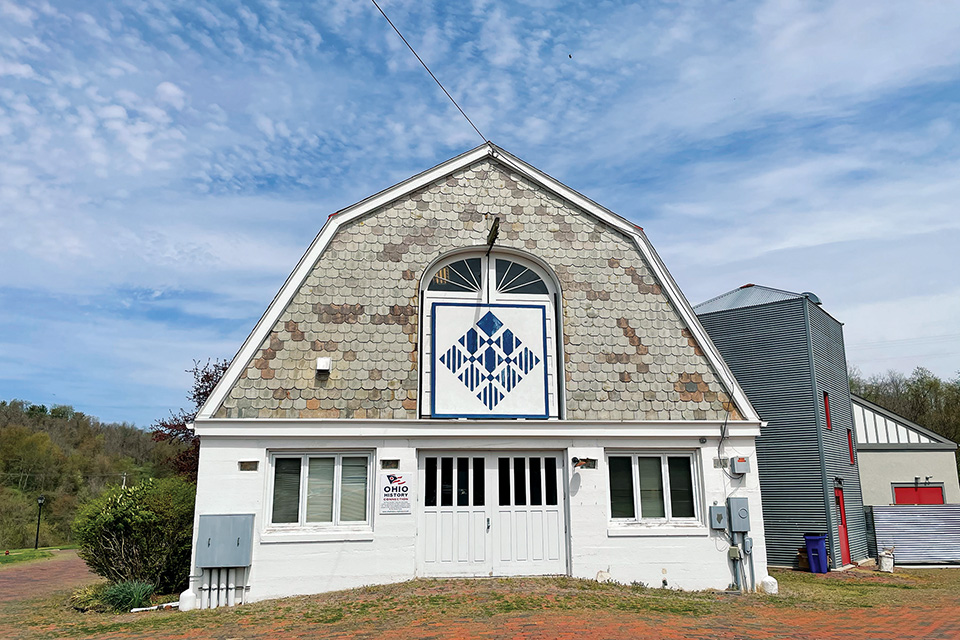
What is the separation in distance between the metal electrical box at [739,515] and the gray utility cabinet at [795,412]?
569cm

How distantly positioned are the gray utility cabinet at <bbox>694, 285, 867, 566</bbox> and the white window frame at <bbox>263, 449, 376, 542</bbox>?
34.2 feet

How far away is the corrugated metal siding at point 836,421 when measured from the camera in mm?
15867

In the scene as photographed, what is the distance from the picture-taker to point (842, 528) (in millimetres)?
15805

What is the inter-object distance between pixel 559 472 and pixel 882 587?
7.08 meters

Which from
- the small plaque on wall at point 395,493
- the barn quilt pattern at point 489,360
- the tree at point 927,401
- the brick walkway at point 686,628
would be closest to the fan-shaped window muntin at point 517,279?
the barn quilt pattern at point 489,360

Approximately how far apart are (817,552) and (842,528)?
5.15 ft

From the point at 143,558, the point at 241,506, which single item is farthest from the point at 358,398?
the point at 143,558

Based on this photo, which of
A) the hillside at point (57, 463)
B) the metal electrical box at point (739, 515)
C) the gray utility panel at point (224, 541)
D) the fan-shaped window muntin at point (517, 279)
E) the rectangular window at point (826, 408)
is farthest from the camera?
the hillside at point (57, 463)

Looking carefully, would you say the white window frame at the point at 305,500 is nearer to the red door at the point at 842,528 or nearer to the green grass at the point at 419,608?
the green grass at the point at 419,608

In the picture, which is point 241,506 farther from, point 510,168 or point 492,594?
point 510,168

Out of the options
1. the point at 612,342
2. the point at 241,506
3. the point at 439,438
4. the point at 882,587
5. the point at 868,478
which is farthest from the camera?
the point at 868,478

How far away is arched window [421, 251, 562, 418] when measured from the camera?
35.7ft

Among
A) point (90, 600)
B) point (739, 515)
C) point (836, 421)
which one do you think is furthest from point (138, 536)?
point (836, 421)

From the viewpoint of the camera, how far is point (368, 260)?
1123 cm
